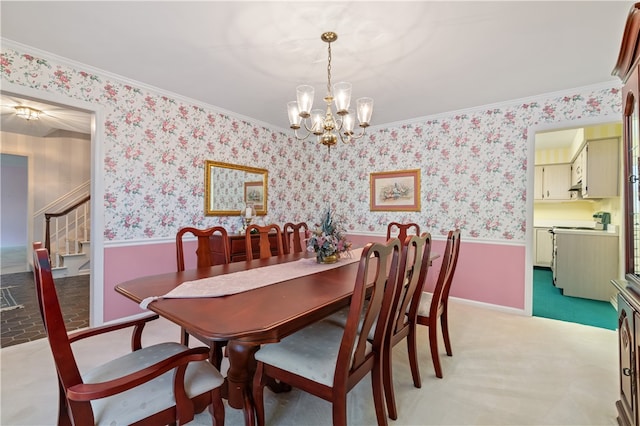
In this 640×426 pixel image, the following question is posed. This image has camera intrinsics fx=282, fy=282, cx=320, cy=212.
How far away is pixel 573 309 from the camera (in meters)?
3.50

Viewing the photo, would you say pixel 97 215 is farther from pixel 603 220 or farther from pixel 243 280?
pixel 603 220

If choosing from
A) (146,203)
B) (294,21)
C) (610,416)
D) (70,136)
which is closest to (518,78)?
(294,21)

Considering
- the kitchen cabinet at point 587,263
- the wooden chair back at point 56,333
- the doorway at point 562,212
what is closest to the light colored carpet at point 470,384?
the doorway at point 562,212

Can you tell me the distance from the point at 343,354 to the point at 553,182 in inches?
261

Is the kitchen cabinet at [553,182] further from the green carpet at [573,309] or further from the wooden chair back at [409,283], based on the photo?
the wooden chair back at [409,283]

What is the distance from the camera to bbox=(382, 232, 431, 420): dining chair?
152 centimetres

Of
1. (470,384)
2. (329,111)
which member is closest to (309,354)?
(470,384)

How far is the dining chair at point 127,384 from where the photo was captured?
919mm

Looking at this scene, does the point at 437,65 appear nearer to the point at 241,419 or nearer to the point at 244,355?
the point at 244,355

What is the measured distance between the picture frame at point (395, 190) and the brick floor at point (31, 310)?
3852 millimetres

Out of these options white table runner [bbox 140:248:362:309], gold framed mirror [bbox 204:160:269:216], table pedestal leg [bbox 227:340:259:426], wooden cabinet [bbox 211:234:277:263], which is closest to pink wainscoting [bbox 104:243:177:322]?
wooden cabinet [bbox 211:234:277:263]

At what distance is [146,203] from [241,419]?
2.41 meters

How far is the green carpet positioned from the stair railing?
24.1 feet

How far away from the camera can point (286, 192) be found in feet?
15.3
